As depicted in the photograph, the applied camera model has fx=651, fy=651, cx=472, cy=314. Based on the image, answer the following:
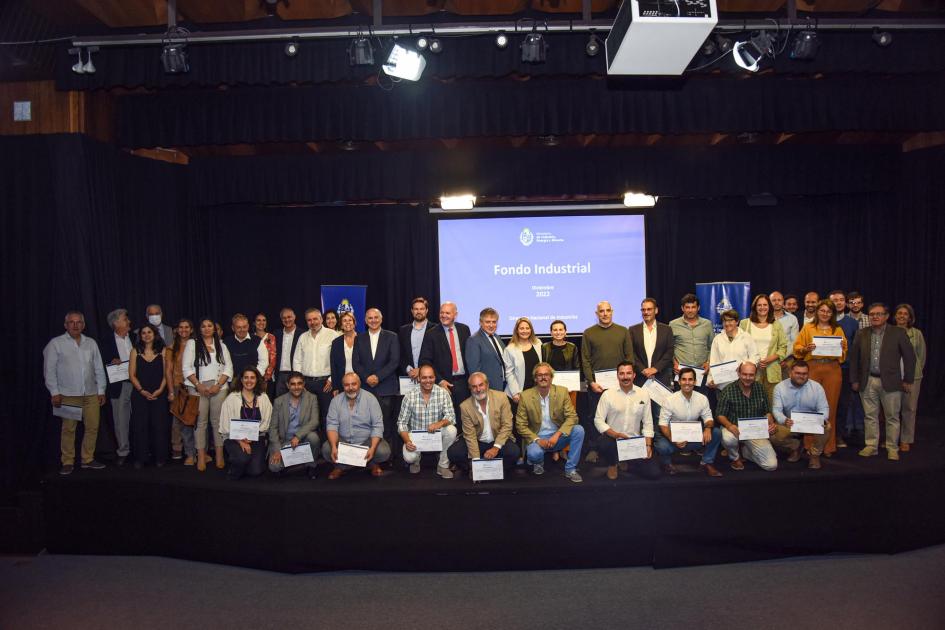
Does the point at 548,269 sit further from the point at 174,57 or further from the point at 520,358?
the point at 174,57

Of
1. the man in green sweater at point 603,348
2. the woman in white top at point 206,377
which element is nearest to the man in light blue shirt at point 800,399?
the man in green sweater at point 603,348

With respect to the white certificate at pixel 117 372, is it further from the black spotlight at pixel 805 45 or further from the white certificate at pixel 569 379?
the black spotlight at pixel 805 45

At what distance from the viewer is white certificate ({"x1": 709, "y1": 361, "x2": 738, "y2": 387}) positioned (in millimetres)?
5496

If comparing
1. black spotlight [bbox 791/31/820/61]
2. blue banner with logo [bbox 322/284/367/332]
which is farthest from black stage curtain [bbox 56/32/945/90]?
blue banner with logo [bbox 322/284/367/332]

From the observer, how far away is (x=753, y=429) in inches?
203

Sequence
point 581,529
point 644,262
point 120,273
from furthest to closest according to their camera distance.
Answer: point 644,262
point 120,273
point 581,529

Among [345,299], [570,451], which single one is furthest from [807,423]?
[345,299]

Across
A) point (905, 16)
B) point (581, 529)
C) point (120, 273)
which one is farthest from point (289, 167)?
point (905, 16)

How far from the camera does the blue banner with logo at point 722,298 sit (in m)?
9.09

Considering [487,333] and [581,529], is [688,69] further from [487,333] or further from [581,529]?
[581,529]

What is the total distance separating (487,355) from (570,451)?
114 centimetres

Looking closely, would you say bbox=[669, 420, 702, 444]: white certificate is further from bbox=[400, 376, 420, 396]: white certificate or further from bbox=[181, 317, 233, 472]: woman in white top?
bbox=[181, 317, 233, 472]: woman in white top

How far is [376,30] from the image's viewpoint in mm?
5391

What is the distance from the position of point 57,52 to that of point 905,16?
7438mm
